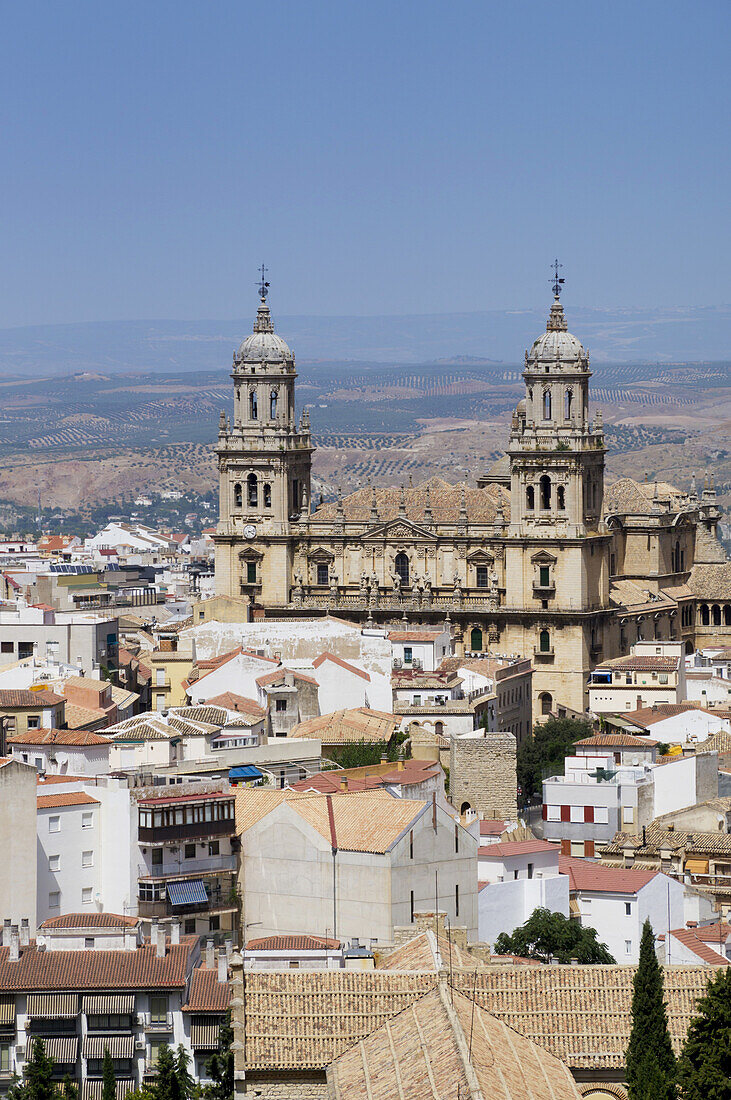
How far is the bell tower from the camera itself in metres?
119

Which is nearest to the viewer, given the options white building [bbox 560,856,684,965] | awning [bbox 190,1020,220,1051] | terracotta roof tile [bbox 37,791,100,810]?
awning [bbox 190,1020,220,1051]

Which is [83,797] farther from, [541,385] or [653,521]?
[653,521]

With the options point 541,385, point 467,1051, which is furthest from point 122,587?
point 467,1051

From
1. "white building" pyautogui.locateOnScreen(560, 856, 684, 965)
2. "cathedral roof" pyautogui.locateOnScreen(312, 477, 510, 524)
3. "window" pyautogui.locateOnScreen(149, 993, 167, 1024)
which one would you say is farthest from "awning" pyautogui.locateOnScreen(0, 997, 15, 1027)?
"cathedral roof" pyautogui.locateOnScreen(312, 477, 510, 524)

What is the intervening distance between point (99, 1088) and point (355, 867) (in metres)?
9.07

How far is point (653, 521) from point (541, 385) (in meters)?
10.7

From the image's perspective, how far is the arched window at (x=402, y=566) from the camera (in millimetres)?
115750

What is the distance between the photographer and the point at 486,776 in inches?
2921

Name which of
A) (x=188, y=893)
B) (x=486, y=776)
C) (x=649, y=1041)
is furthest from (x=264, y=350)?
(x=649, y=1041)

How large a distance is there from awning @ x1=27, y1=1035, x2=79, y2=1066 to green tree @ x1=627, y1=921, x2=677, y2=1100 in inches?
402

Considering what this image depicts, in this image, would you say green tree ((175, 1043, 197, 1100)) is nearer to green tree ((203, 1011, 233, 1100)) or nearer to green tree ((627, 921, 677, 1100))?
green tree ((203, 1011, 233, 1100))

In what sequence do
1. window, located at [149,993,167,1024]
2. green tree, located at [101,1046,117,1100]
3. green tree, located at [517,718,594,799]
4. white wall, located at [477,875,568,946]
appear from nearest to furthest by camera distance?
green tree, located at [101,1046,117,1100]
window, located at [149,993,167,1024]
white wall, located at [477,875,568,946]
green tree, located at [517,718,594,799]

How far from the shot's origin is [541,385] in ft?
375

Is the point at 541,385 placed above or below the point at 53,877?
above
